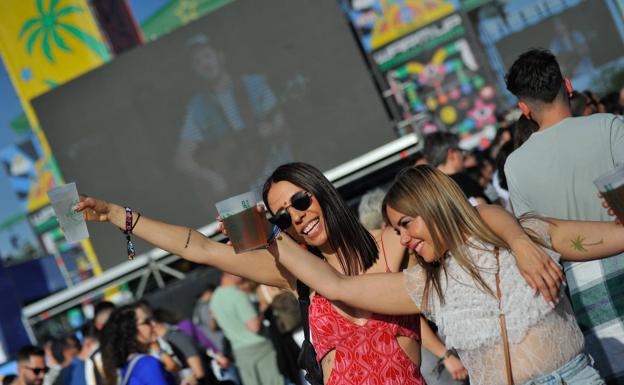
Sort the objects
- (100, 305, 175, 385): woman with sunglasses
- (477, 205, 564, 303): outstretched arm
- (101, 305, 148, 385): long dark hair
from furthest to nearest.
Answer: (101, 305, 148, 385): long dark hair < (100, 305, 175, 385): woman with sunglasses < (477, 205, 564, 303): outstretched arm

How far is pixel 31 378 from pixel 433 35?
32.8ft

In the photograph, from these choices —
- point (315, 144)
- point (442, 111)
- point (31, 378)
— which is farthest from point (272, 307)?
point (442, 111)

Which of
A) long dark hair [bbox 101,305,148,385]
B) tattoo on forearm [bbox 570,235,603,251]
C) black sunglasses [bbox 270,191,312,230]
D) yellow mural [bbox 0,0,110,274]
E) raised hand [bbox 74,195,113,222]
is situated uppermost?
yellow mural [bbox 0,0,110,274]

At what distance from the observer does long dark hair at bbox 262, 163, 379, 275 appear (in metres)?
2.81

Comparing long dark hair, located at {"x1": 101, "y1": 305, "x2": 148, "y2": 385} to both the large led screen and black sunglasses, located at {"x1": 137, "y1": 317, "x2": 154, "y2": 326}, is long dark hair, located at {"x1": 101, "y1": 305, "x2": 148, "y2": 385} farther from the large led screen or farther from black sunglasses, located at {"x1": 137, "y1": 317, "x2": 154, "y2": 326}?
the large led screen

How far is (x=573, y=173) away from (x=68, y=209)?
6.08 ft

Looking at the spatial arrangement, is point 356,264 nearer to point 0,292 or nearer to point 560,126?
point 560,126

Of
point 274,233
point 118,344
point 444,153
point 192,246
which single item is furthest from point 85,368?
point 274,233

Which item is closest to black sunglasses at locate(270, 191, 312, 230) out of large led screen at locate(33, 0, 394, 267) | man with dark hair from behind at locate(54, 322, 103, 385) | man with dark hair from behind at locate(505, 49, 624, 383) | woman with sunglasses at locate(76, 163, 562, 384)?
woman with sunglasses at locate(76, 163, 562, 384)

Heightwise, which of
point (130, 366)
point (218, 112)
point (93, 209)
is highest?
point (218, 112)

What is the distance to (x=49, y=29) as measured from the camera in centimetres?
1675

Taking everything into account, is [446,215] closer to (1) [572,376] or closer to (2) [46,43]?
(1) [572,376]

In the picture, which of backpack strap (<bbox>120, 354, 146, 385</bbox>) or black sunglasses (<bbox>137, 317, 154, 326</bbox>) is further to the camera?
black sunglasses (<bbox>137, 317, 154, 326</bbox>)

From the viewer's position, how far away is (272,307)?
25.0 feet
